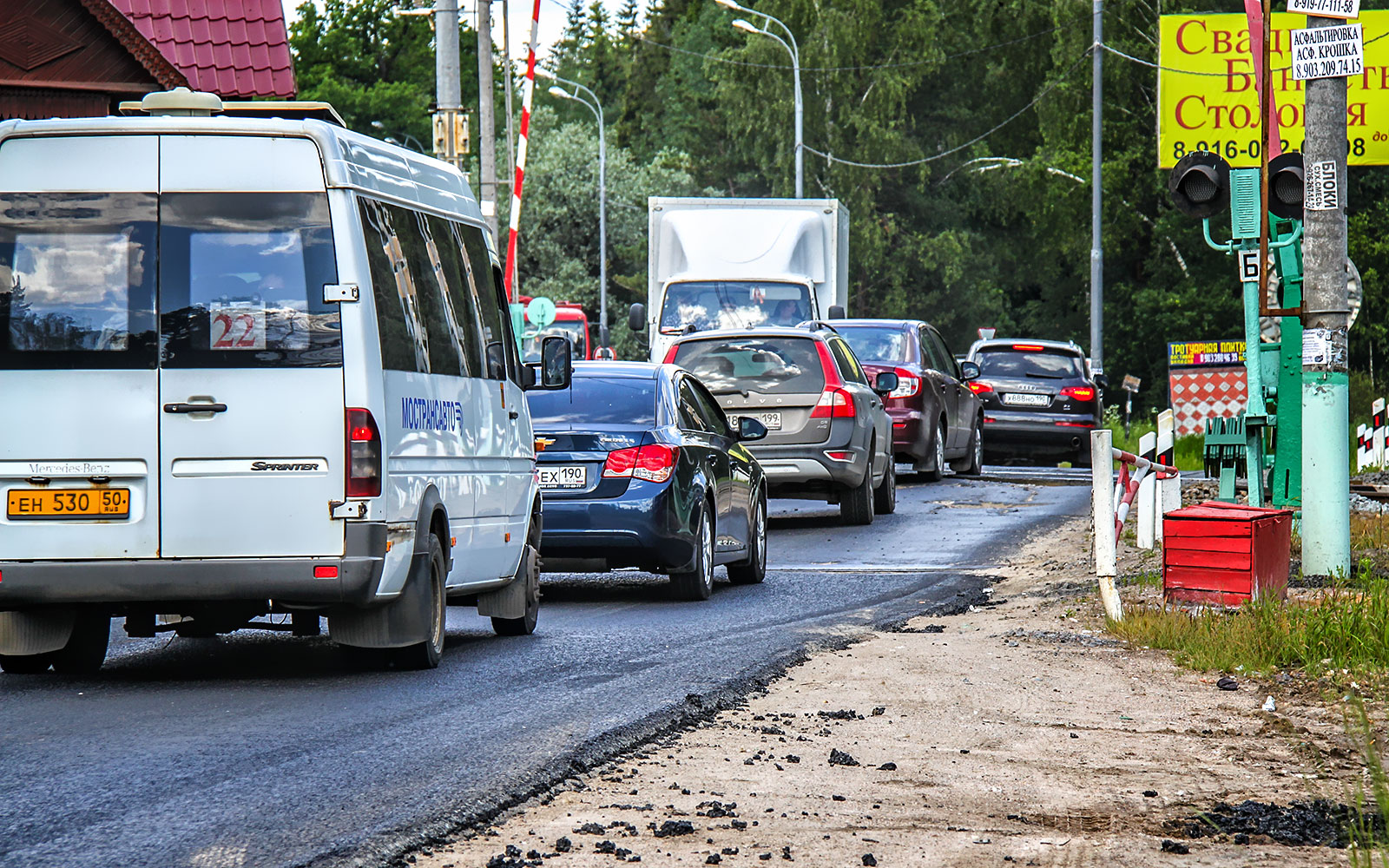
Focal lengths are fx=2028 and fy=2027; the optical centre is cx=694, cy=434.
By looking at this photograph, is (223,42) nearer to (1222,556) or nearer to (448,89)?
(448,89)

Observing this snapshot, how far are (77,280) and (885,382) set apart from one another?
12.7 meters

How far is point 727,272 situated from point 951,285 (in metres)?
45.7

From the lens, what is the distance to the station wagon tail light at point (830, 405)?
1819 cm

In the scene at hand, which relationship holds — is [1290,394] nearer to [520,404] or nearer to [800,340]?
[800,340]

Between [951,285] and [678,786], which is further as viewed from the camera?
[951,285]

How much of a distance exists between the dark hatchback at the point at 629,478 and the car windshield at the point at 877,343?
9761 millimetres

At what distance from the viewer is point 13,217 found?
27.8 feet

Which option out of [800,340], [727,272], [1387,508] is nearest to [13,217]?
[800,340]

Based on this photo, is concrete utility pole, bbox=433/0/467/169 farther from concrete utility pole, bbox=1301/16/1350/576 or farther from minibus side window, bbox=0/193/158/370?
minibus side window, bbox=0/193/158/370

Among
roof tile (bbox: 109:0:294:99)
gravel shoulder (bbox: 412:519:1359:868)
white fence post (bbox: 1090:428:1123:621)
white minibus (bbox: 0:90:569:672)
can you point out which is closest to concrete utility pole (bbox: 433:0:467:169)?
roof tile (bbox: 109:0:294:99)

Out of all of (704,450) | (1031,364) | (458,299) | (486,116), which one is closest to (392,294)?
(458,299)

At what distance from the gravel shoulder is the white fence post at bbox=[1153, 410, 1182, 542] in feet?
15.2

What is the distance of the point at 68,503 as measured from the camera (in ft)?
27.6

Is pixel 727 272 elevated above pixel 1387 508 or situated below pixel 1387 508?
above
